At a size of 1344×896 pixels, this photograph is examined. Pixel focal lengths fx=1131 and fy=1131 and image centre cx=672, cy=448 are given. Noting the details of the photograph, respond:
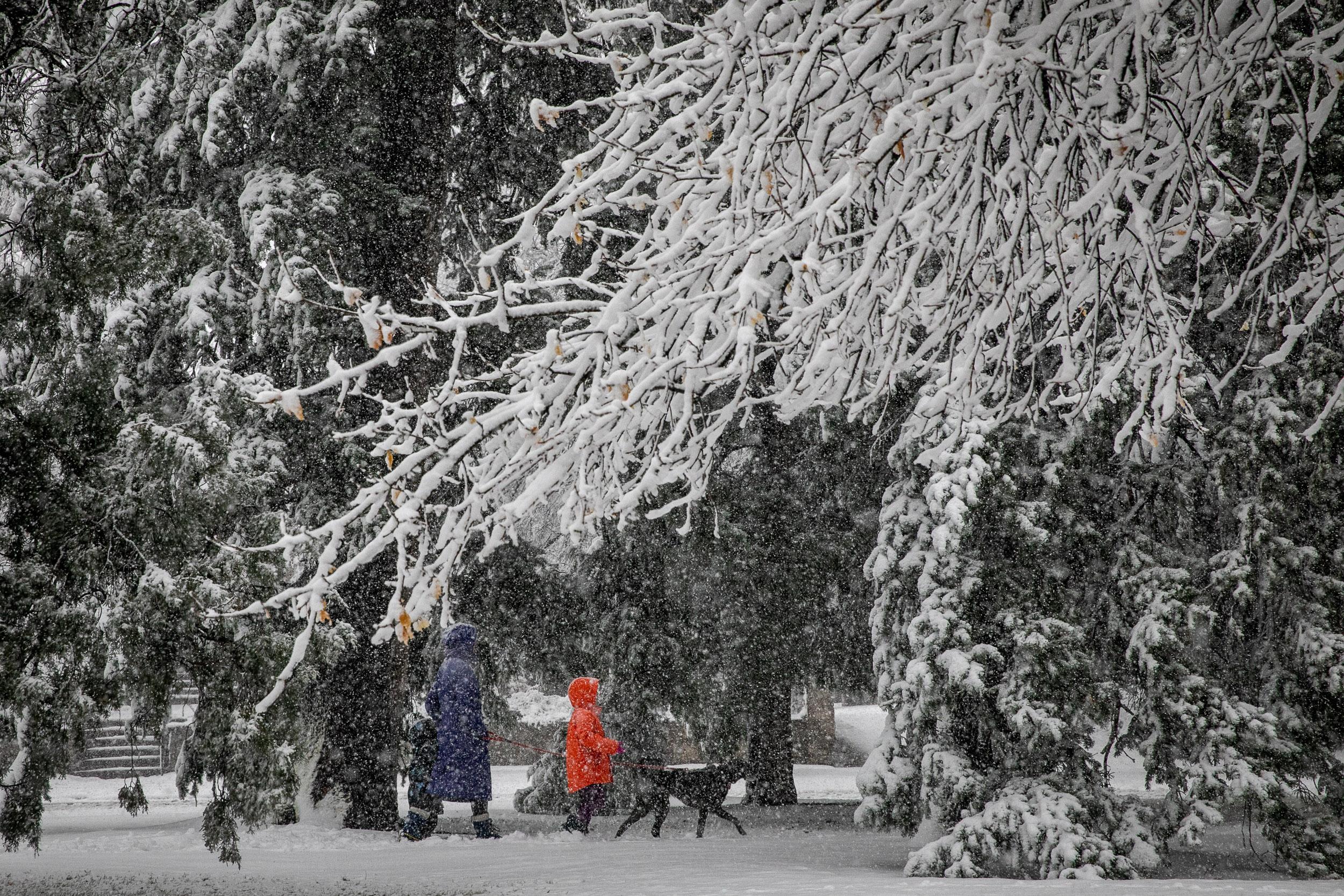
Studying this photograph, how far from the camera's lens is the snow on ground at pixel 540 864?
6551 mm

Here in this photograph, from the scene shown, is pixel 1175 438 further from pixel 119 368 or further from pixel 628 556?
pixel 119 368

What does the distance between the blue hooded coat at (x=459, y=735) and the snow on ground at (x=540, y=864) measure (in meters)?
0.48

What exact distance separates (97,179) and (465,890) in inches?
213

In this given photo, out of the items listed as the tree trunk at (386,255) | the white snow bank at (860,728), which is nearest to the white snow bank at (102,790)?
the tree trunk at (386,255)

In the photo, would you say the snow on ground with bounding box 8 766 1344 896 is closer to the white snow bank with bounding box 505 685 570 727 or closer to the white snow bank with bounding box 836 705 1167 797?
the white snow bank with bounding box 836 705 1167 797

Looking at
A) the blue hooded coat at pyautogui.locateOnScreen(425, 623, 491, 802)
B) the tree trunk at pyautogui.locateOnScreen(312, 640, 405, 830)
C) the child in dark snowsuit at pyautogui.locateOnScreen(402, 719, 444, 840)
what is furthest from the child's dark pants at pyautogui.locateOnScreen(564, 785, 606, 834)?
the tree trunk at pyautogui.locateOnScreen(312, 640, 405, 830)

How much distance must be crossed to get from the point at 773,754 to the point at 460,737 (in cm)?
608

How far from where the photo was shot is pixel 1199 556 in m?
9.06

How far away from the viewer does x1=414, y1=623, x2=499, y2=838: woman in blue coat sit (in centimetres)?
916

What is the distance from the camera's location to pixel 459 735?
9258 mm

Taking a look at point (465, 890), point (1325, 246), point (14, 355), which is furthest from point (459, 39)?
point (1325, 246)

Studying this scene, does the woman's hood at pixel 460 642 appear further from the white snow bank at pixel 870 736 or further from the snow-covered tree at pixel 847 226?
the white snow bank at pixel 870 736

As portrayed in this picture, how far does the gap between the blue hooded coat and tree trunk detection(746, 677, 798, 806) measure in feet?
16.3

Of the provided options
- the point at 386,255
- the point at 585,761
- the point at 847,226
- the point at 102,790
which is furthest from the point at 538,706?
the point at 847,226
